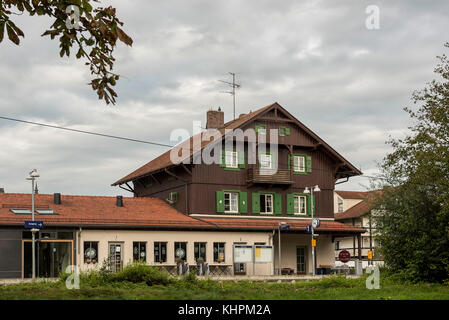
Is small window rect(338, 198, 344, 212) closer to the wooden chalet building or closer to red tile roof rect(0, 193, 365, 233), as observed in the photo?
the wooden chalet building

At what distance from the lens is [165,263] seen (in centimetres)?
4066

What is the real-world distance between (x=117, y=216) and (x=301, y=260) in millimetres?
13979

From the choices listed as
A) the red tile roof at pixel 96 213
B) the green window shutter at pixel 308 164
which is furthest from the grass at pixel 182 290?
the green window shutter at pixel 308 164

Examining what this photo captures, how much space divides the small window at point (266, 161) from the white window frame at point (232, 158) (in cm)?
182

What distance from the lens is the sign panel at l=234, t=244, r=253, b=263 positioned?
40.5 metres

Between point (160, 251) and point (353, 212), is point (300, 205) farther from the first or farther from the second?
point (353, 212)

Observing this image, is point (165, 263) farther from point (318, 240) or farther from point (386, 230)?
point (386, 230)

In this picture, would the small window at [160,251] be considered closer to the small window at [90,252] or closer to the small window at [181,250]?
the small window at [181,250]

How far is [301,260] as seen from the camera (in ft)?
156

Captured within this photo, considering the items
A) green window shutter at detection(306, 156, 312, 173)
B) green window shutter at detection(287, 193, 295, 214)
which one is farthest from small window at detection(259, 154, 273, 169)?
green window shutter at detection(306, 156, 312, 173)

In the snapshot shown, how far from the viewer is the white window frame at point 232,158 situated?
45.9 metres

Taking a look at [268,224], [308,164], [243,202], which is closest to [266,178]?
[243,202]

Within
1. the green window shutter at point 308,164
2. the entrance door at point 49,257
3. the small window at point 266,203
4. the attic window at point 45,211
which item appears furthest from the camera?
the green window shutter at point 308,164

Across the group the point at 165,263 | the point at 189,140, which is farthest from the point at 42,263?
the point at 189,140
